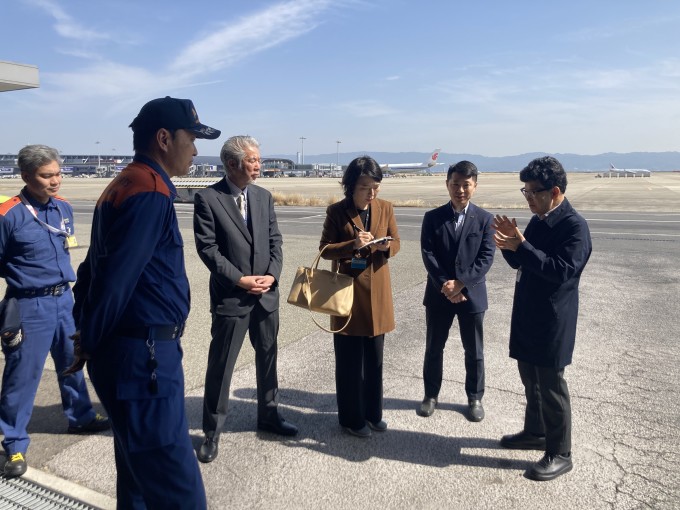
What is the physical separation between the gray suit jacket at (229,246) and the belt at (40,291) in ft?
3.49

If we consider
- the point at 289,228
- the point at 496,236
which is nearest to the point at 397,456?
the point at 496,236

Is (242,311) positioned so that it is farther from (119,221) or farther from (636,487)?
(636,487)

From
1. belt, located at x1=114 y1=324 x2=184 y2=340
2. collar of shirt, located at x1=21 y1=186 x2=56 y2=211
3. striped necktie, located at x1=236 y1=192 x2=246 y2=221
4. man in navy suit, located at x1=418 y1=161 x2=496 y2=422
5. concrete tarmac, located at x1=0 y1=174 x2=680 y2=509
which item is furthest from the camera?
man in navy suit, located at x1=418 y1=161 x2=496 y2=422

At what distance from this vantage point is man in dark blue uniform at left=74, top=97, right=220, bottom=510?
1992 millimetres

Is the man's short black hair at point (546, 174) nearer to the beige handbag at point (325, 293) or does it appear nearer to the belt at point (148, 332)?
the beige handbag at point (325, 293)

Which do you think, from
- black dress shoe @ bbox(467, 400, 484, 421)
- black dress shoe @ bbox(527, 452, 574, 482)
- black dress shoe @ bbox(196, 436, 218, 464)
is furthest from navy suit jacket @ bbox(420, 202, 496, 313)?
black dress shoe @ bbox(196, 436, 218, 464)

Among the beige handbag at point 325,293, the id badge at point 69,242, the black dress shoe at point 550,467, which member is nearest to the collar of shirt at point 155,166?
the beige handbag at point 325,293

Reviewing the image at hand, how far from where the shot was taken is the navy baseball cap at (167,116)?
2.22 metres

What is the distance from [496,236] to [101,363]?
8.62ft

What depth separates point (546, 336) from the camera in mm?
3391

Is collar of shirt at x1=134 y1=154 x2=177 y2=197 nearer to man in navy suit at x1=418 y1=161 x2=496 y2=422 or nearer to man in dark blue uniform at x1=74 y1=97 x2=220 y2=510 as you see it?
man in dark blue uniform at x1=74 y1=97 x2=220 y2=510

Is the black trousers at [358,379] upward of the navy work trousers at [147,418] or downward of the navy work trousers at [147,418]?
downward

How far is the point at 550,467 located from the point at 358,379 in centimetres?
145

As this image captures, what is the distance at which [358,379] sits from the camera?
156 inches
